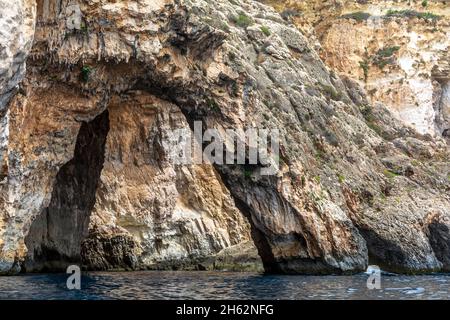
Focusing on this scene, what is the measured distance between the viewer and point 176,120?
53.7m

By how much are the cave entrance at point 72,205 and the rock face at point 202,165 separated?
90 mm

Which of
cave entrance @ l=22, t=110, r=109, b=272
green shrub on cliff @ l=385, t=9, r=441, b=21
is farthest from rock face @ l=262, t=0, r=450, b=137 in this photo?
cave entrance @ l=22, t=110, r=109, b=272

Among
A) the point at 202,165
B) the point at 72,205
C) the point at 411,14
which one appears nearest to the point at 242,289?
the point at 72,205

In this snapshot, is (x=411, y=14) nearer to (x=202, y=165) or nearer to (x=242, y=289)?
(x=202, y=165)

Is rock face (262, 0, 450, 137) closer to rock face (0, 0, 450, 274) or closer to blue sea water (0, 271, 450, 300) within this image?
rock face (0, 0, 450, 274)

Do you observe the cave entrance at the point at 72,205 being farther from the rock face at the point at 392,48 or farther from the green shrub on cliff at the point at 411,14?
the green shrub on cliff at the point at 411,14

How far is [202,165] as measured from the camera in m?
56.0

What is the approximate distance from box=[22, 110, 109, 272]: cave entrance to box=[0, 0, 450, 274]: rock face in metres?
0.09

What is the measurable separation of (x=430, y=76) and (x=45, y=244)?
33.2 meters

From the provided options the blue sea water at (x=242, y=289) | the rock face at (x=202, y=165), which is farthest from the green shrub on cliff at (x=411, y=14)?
the blue sea water at (x=242, y=289)

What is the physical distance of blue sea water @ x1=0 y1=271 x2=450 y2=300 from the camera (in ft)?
84.0

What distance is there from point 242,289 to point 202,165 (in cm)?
2746
